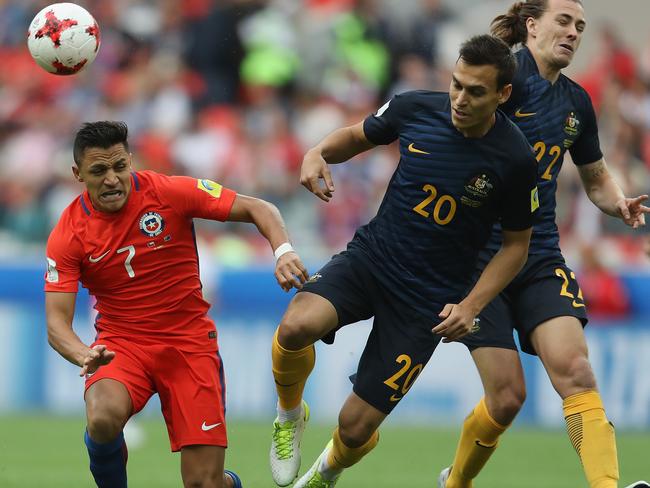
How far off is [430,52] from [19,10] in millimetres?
5409

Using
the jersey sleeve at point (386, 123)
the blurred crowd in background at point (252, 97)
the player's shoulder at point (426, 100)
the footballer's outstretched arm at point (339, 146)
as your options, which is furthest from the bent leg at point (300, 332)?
the blurred crowd in background at point (252, 97)

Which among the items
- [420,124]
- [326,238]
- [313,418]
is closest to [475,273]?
[420,124]

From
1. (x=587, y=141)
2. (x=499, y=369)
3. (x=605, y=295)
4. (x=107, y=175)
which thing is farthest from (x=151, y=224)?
(x=605, y=295)

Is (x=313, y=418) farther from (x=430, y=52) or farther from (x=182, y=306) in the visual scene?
(x=182, y=306)

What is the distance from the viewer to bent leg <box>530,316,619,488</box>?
704cm

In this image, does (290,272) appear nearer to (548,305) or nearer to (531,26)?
(548,305)

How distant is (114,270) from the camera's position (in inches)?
287

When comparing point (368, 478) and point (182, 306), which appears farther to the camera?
point (368, 478)

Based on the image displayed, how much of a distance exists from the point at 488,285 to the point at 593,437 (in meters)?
1.00

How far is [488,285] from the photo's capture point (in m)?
7.02

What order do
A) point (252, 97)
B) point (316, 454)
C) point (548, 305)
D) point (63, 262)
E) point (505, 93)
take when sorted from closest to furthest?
point (505, 93), point (63, 262), point (548, 305), point (316, 454), point (252, 97)

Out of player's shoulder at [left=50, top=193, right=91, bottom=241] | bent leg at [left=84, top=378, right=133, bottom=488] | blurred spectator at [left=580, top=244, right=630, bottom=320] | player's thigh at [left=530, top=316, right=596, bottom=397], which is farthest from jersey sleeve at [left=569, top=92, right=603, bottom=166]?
blurred spectator at [left=580, top=244, right=630, bottom=320]

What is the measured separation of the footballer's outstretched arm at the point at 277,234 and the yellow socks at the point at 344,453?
50.2 inches

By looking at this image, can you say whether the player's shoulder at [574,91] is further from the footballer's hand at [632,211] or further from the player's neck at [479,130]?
the player's neck at [479,130]
